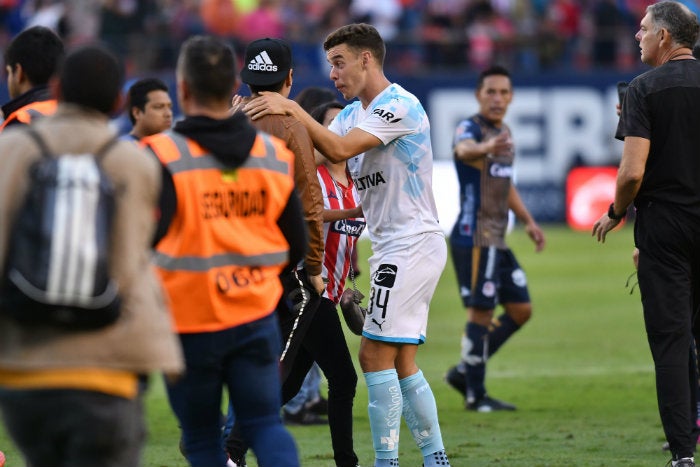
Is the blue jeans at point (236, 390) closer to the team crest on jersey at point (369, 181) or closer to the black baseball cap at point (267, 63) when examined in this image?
the black baseball cap at point (267, 63)

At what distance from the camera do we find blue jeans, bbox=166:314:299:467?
537 centimetres

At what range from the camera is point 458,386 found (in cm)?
1056

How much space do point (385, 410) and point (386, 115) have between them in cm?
160

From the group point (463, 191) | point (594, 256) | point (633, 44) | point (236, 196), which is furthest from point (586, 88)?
point (236, 196)

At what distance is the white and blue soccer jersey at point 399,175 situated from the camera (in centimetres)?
721

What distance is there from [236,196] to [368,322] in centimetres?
217

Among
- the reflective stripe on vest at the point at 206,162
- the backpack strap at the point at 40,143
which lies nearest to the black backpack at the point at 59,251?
the backpack strap at the point at 40,143

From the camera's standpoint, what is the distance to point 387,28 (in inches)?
1022

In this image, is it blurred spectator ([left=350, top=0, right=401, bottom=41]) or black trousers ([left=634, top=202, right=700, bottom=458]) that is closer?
black trousers ([left=634, top=202, right=700, bottom=458])

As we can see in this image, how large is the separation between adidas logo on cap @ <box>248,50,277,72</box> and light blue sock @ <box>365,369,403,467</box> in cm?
175

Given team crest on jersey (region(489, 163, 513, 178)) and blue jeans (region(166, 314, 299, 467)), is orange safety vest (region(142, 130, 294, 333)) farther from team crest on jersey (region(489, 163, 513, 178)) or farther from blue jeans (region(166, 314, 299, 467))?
team crest on jersey (region(489, 163, 513, 178))

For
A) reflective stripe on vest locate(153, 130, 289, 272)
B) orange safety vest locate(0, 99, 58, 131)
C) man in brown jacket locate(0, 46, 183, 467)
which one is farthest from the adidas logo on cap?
man in brown jacket locate(0, 46, 183, 467)

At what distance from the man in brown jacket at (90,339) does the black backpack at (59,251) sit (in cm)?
6

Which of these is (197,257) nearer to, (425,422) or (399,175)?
(399,175)
